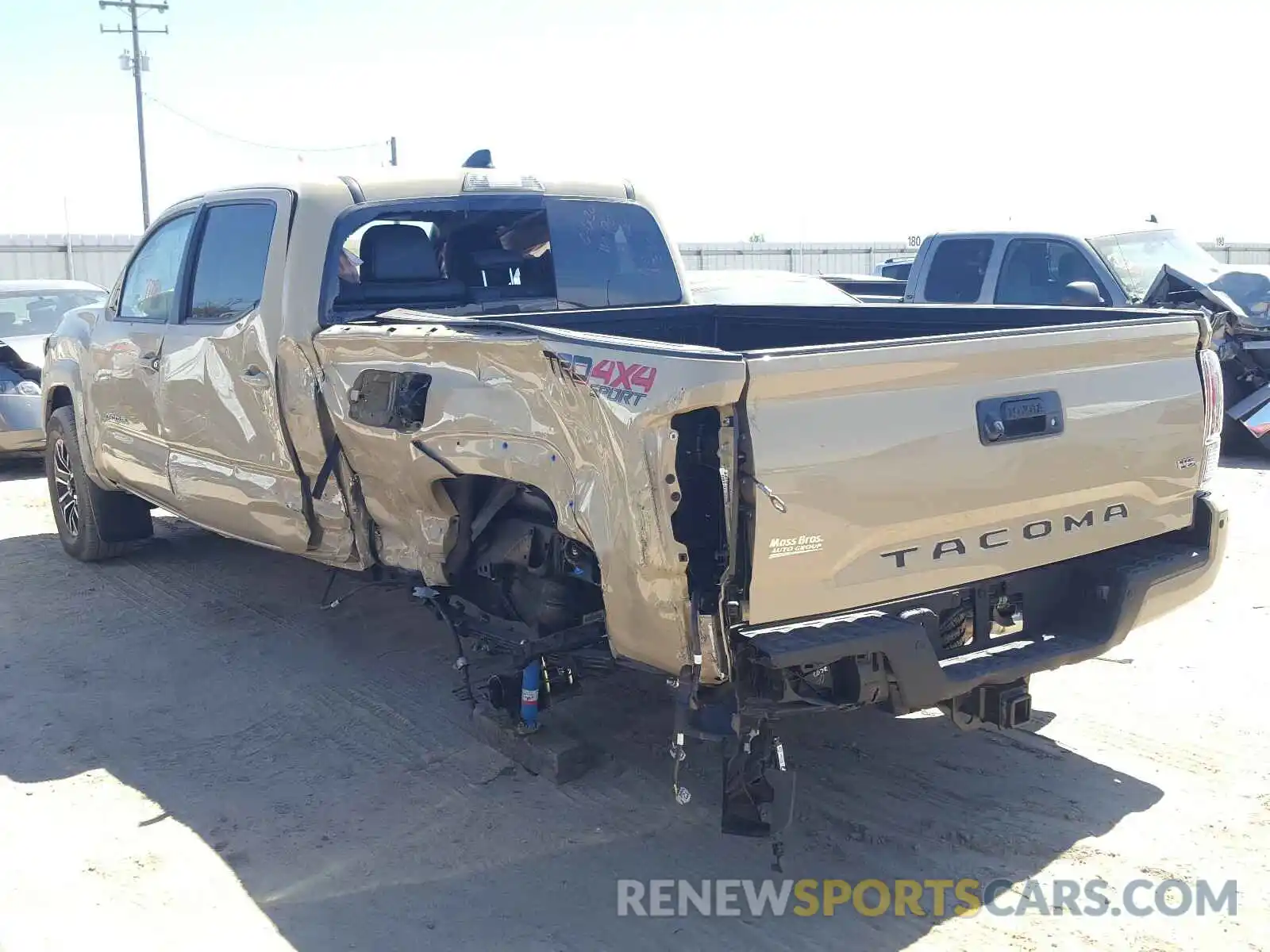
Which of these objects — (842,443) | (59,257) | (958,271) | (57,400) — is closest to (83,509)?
(57,400)

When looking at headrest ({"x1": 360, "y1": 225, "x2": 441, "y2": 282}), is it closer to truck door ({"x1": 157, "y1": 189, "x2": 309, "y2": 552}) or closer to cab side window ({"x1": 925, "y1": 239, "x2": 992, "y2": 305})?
truck door ({"x1": 157, "y1": 189, "x2": 309, "y2": 552})

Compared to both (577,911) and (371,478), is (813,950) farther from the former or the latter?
(371,478)

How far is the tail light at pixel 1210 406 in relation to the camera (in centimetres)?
408

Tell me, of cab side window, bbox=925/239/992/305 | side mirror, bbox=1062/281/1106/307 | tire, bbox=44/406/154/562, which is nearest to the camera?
tire, bbox=44/406/154/562

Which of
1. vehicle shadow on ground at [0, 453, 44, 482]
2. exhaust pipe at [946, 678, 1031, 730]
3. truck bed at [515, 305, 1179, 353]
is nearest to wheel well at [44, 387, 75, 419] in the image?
vehicle shadow on ground at [0, 453, 44, 482]

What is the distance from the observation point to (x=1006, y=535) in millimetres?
3621

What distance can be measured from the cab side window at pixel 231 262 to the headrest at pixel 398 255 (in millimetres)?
429

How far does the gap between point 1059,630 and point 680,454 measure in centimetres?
153

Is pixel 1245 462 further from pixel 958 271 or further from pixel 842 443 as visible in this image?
pixel 842 443

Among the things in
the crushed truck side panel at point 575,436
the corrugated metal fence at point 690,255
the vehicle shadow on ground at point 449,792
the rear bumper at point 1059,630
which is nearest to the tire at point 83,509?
the vehicle shadow on ground at point 449,792

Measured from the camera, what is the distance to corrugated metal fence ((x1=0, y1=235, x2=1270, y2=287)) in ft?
83.7

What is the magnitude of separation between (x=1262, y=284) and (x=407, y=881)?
10379mm

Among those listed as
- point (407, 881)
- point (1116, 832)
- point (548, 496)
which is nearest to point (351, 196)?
point (548, 496)

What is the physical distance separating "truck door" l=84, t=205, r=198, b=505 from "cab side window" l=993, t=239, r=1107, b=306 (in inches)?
273
